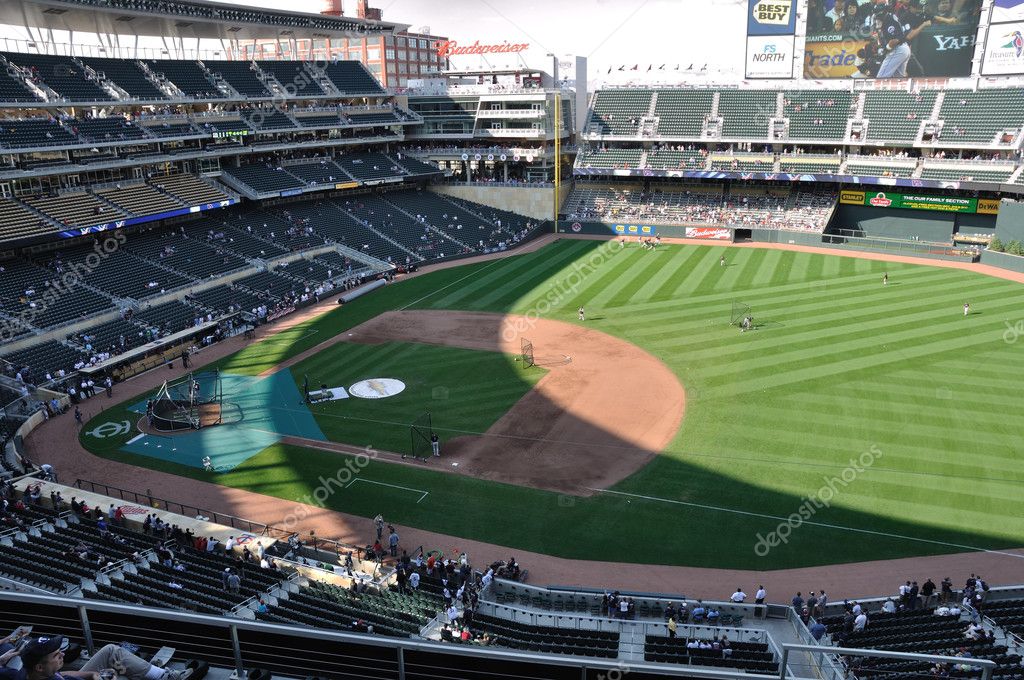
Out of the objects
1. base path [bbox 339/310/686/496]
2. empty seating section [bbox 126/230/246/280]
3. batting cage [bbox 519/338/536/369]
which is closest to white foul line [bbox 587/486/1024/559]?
base path [bbox 339/310/686/496]

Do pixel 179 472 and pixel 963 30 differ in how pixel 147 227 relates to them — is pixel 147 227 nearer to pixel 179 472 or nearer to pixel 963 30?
pixel 179 472

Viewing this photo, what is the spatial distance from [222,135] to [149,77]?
729 centimetres

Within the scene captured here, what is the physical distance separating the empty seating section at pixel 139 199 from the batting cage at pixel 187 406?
853 inches

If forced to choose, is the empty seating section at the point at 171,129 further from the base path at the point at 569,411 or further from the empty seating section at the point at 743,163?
the empty seating section at the point at 743,163

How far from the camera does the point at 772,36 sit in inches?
2874

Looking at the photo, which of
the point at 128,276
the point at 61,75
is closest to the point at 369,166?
the point at 61,75

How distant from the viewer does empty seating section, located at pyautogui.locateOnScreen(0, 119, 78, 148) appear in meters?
46.6

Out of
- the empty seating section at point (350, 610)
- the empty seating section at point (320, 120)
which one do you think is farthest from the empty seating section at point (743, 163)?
the empty seating section at point (350, 610)

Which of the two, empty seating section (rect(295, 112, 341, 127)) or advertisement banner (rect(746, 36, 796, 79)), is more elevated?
advertisement banner (rect(746, 36, 796, 79))

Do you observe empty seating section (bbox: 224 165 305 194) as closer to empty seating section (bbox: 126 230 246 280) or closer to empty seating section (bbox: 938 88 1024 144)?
empty seating section (bbox: 126 230 246 280)

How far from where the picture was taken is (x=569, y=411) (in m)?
33.1

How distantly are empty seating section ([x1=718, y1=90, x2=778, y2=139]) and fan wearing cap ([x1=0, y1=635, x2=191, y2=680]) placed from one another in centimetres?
7783

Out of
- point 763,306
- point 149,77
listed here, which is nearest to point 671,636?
point 763,306

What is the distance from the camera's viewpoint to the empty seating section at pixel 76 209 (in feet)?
155
